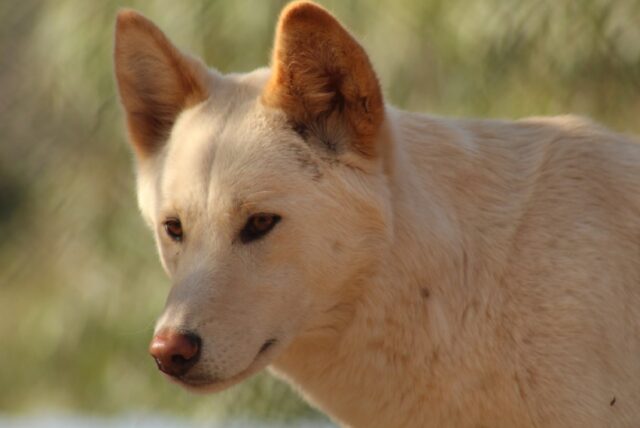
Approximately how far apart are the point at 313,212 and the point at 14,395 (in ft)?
27.8

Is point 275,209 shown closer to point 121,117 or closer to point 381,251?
point 381,251

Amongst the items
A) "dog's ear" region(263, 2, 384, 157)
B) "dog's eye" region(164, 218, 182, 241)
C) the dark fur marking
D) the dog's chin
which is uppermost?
"dog's ear" region(263, 2, 384, 157)

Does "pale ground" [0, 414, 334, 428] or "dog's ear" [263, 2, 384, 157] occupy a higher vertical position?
"dog's ear" [263, 2, 384, 157]

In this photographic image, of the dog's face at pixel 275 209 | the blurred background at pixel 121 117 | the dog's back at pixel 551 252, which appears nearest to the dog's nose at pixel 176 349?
the dog's face at pixel 275 209

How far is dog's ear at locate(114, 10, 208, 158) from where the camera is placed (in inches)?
169

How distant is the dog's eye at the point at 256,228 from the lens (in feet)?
12.8

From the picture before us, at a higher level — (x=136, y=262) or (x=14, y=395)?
(x=136, y=262)

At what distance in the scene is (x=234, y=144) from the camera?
4020 mm

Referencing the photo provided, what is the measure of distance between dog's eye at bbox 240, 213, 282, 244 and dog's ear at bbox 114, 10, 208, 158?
57 cm

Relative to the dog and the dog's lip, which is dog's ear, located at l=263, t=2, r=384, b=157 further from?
the dog's lip

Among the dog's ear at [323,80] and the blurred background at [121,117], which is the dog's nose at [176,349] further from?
the blurred background at [121,117]

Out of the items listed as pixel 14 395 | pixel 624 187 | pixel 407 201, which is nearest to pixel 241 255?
pixel 407 201

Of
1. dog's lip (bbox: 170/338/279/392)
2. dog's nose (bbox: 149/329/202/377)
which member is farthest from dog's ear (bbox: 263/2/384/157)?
dog's nose (bbox: 149/329/202/377)

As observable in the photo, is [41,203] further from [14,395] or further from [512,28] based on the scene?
[512,28]
